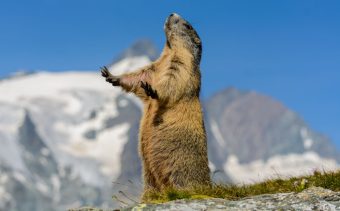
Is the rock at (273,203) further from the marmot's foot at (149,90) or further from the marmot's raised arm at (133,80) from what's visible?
the marmot's raised arm at (133,80)

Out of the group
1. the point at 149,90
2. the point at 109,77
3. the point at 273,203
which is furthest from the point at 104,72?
the point at 273,203

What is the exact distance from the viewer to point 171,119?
1755 centimetres

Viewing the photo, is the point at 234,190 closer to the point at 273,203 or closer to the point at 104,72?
the point at 273,203

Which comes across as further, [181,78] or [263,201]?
[181,78]

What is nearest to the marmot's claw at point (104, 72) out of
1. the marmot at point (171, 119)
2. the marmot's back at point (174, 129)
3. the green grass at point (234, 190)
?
the marmot at point (171, 119)

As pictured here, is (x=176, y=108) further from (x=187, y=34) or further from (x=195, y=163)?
(x=187, y=34)

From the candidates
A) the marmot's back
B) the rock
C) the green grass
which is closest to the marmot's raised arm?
the marmot's back

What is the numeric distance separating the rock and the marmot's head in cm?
860

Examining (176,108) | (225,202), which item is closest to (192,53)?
(176,108)

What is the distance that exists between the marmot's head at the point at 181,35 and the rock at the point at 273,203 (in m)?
8.60

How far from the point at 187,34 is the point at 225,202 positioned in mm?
9327

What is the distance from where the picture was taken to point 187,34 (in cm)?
2050

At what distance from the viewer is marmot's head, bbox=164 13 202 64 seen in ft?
66.0

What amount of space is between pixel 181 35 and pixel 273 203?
31.1 ft
